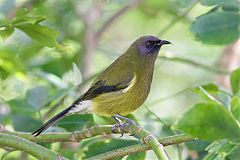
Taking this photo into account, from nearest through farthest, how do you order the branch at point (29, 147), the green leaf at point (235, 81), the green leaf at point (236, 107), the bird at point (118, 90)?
the green leaf at point (236, 107)
the branch at point (29, 147)
the green leaf at point (235, 81)
the bird at point (118, 90)

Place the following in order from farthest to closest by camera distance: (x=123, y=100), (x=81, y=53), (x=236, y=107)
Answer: (x=81, y=53) → (x=123, y=100) → (x=236, y=107)

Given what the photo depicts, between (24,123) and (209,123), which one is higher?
(209,123)

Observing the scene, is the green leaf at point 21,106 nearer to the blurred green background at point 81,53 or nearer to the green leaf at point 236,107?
the blurred green background at point 81,53

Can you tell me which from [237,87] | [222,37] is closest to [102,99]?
[222,37]

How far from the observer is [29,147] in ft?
5.22

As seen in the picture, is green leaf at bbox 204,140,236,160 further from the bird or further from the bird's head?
the bird's head

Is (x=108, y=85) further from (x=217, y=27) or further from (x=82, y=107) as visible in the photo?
(x=217, y=27)

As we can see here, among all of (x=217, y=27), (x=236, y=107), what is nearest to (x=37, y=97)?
(x=217, y=27)

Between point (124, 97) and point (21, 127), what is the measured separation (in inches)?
23.1

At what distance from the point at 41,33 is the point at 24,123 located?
1.74 ft

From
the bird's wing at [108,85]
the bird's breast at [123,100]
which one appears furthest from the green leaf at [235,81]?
the bird's wing at [108,85]

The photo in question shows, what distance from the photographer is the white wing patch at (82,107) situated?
7.75ft

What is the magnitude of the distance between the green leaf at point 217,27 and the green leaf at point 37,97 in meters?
0.69

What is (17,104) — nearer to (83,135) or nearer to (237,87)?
(83,135)
